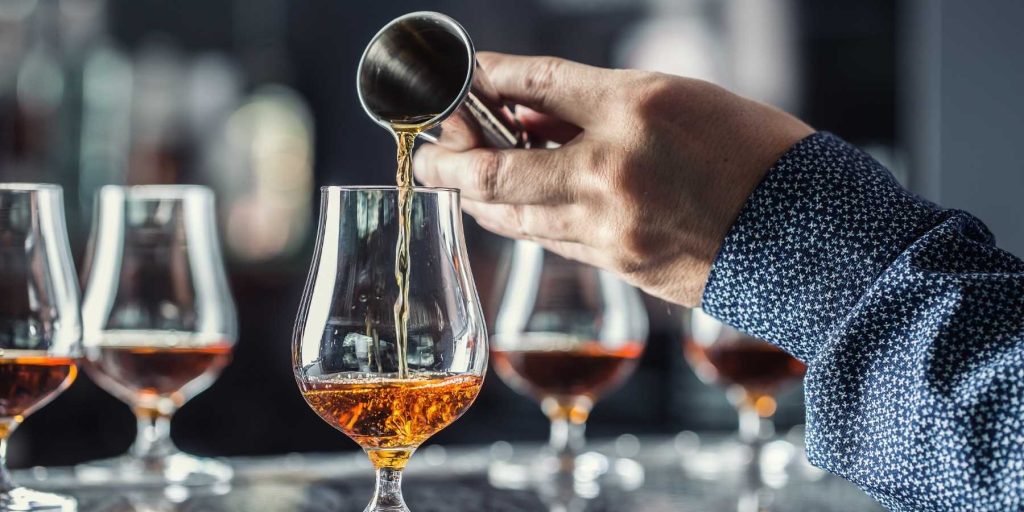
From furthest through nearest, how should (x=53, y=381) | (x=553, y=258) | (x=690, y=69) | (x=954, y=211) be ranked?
(x=690, y=69)
(x=553, y=258)
(x=53, y=381)
(x=954, y=211)

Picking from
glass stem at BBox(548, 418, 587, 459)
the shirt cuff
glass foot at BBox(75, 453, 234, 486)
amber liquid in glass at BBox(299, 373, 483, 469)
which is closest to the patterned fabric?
the shirt cuff

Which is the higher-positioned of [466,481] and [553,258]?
[553,258]

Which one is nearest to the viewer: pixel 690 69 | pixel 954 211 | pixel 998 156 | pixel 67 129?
pixel 954 211

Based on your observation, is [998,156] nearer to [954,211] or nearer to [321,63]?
[954,211]

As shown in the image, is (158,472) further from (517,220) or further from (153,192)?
(517,220)

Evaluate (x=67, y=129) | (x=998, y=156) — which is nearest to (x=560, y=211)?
(x=998, y=156)

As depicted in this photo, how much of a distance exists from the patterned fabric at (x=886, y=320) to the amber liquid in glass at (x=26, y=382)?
0.56m

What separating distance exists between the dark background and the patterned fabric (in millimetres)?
2882

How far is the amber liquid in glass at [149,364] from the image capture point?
4.09 ft

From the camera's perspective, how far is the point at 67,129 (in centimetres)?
414

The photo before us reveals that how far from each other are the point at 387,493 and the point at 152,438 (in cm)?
48

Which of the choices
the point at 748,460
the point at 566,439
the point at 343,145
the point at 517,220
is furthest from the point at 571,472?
the point at 343,145

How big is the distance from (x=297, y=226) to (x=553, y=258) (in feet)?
10.5

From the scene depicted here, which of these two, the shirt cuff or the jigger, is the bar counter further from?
the jigger
